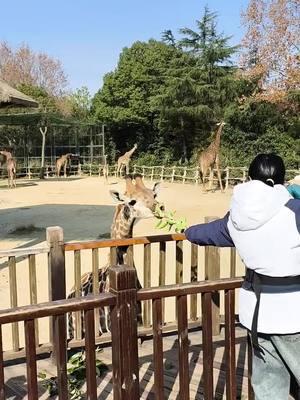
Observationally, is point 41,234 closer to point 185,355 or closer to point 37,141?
point 185,355

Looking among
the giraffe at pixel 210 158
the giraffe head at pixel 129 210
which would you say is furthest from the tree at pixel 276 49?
the giraffe head at pixel 129 210

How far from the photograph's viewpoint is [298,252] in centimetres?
223

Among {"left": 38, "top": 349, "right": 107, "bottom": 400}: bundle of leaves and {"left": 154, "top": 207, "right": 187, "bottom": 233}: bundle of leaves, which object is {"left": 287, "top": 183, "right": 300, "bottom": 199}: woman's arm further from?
{"left": 38, "top": 349, "right": 107, "bottom": 400}: bundle of leaves

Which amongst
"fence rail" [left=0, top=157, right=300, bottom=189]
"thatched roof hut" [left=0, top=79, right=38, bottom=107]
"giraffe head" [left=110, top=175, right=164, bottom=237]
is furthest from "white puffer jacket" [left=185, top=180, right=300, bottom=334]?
"fence rail" [left=0, top=157, right=300, bottom=189]

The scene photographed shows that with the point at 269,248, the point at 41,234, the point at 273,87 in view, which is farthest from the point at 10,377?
the point at 273,87

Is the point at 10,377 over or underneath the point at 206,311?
underneath

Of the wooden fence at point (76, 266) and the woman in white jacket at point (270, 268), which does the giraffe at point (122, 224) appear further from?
the woman in white jacket at point (270, 268)

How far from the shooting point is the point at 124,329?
232 centimetres

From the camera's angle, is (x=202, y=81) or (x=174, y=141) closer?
(x=202, y=81)

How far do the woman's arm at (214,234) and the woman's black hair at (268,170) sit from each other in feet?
0.86

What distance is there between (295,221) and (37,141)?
32206mm

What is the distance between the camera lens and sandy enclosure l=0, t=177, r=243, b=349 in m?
7.70

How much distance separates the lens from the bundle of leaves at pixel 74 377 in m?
3.44

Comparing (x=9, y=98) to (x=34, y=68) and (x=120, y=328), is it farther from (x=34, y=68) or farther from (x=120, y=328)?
(x=34, y=68)
